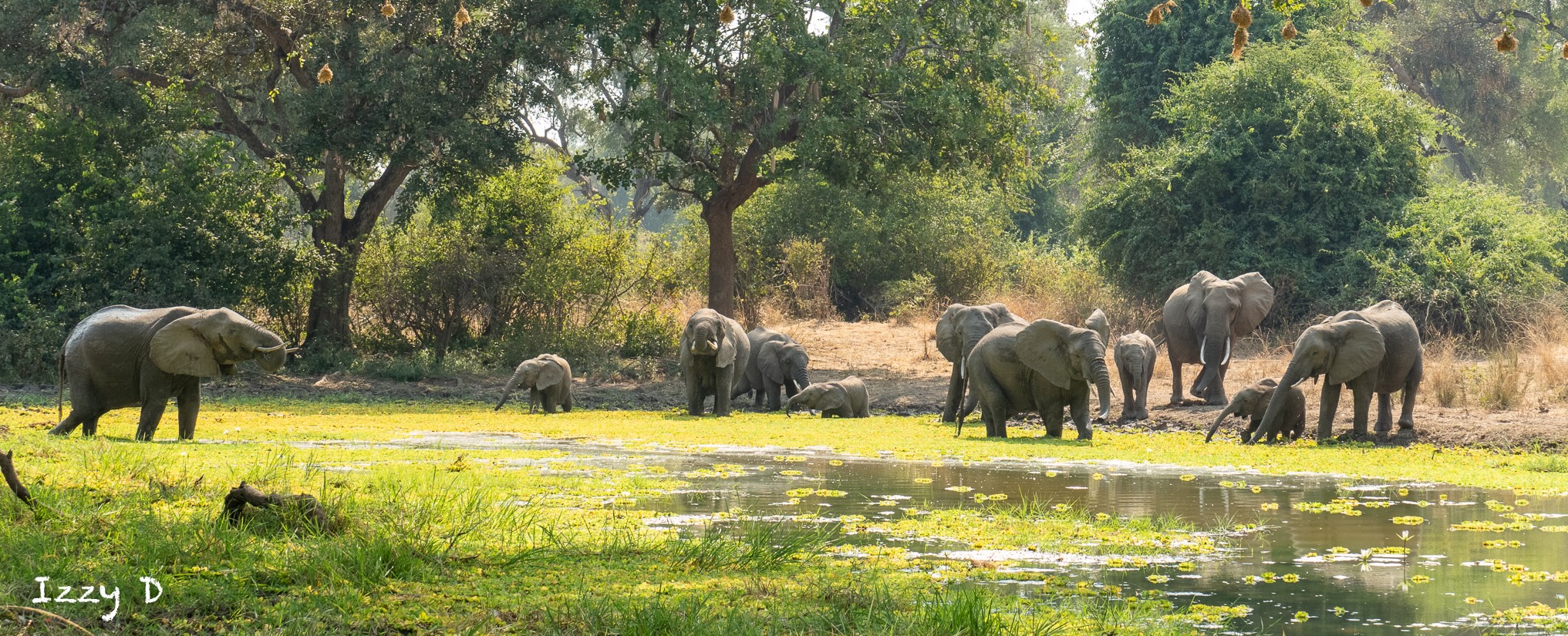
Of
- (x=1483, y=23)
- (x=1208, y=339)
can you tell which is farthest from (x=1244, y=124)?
(x=1483, y=23)

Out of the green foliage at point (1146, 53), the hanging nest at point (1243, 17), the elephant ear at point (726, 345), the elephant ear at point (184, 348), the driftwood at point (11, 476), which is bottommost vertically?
the driftwood at point (11, 476)

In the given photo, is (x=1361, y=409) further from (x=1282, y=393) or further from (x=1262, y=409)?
(x=1282, y=393)

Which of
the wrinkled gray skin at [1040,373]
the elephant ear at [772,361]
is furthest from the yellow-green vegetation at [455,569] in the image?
the elephant ear at [772,361]

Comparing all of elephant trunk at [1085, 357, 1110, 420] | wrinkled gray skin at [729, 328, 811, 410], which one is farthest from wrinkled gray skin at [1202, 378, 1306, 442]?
wrinkled gray skin at [729, 328, 811, 410]

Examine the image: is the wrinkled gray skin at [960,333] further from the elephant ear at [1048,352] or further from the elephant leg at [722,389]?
the elephant leg at [722,389]

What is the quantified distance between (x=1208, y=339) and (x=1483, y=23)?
108ft

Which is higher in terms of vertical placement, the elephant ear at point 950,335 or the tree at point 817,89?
the tree at point 817,89

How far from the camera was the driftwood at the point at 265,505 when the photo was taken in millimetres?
7066

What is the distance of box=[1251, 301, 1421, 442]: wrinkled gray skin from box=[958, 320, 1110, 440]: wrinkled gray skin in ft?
6.78

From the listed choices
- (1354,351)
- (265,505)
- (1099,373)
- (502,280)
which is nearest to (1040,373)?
(1099,373)

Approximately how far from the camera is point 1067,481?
11.9m

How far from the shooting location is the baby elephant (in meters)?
20.9

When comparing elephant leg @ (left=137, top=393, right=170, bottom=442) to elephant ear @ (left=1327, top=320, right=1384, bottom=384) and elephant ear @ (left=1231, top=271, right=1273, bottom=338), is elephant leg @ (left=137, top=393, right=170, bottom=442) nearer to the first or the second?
elephant ear @ (left=1327, top=320, right=1384, bottom=384)

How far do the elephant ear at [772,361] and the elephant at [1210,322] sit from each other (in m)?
5.84
